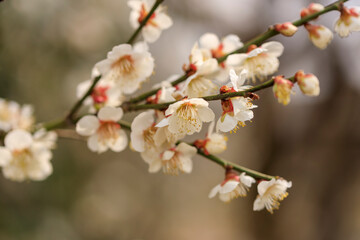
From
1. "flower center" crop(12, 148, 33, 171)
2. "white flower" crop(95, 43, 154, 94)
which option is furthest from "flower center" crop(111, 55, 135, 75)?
"flower center" crop(12, 148, 33, 171)

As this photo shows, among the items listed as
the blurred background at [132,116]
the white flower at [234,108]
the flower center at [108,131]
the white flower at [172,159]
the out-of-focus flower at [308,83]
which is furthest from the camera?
the blurred background at [132,116]

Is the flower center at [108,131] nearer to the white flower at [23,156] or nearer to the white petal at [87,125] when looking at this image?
the white petal at [87,125]

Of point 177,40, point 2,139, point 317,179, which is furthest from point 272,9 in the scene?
point 2,139

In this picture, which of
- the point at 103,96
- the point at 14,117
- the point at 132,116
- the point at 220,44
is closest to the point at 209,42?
the point at 220,44

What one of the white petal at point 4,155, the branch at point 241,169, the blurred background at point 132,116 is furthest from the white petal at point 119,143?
the blurred background at point 132,116

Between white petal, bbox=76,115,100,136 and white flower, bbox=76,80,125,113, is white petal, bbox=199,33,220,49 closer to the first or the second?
white flower, bbox=76,80,125,113

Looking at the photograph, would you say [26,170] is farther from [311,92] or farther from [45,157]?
[311,92]
